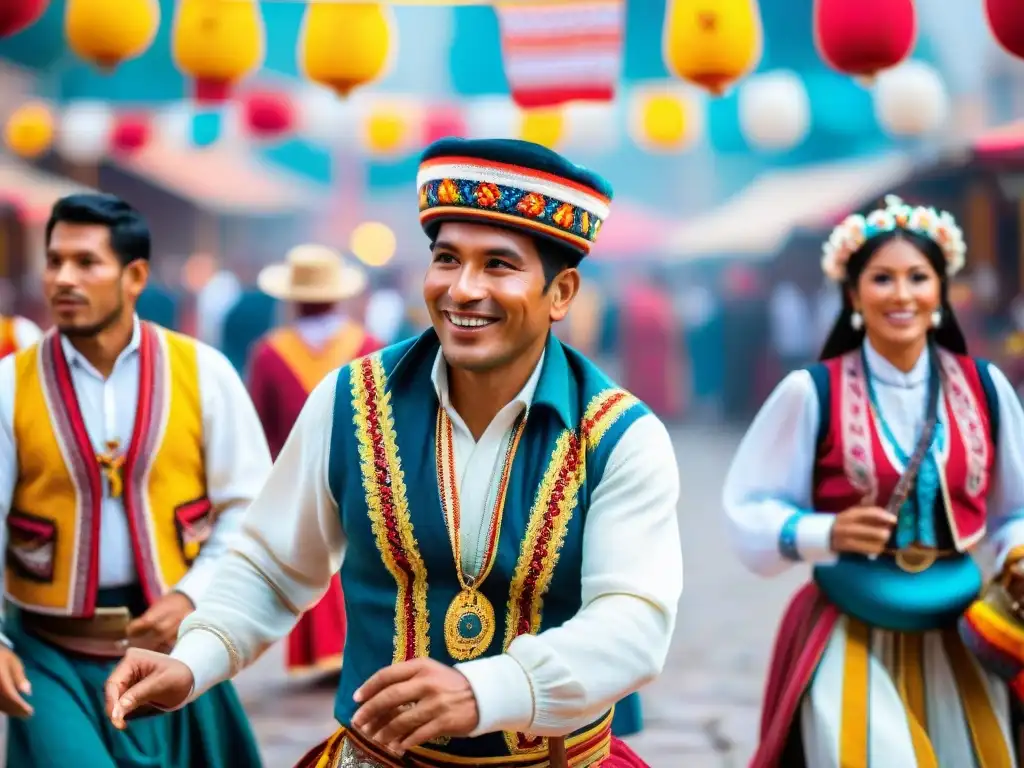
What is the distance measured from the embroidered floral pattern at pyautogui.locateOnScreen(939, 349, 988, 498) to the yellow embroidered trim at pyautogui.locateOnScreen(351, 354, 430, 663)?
74.3 inches

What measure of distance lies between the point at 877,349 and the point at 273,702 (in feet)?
11.3

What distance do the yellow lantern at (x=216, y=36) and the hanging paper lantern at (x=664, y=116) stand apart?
5.96 meters

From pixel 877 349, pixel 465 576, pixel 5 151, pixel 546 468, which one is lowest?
pixel 465 576

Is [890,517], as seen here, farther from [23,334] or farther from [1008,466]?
[23,334]

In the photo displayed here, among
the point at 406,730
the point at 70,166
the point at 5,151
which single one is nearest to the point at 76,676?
the point at 406,730

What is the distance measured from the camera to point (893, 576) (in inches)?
154

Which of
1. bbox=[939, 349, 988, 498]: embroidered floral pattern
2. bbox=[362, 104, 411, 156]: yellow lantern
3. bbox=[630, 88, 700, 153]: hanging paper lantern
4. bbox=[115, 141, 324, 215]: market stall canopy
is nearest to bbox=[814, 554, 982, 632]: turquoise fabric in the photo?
bbox=[939, 349, 988, 498]: embroidered floral pattern

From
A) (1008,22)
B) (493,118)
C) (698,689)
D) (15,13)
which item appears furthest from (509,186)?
(493,118)

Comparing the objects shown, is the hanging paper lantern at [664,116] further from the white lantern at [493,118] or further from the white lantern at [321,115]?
the white lantern at [321,115]

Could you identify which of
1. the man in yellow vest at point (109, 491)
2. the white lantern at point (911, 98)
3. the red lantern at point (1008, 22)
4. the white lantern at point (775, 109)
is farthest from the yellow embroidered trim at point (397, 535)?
the white lantern at point (775, 109)

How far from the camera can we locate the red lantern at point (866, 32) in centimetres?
567

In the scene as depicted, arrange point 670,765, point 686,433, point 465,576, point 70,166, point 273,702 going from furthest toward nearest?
point 70,166
point 686,433
point 273,702
point 670,765
point 465,576

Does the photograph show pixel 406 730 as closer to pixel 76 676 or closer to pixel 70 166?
pixel 76 676

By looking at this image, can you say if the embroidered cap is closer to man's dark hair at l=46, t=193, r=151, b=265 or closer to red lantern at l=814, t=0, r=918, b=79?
man's dark hair at l=46, t=193, r=151, b=265
